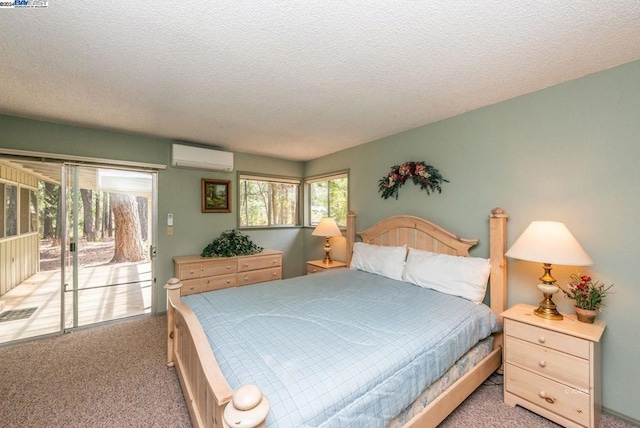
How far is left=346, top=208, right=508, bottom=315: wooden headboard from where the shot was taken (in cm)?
234

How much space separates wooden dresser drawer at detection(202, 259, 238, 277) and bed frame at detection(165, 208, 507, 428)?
4.05ft

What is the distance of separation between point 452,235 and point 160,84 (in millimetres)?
3011

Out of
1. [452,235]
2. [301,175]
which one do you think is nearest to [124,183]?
[301,175]

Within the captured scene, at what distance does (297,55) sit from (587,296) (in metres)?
2.64

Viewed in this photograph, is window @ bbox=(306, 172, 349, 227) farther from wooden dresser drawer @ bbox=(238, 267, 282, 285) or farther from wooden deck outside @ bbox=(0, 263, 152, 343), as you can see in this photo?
wooden deck outside @ bbox=(0, 263, 152, 343)

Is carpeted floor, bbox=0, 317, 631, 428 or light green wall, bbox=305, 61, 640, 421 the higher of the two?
A: light green wall, bbox=305, 61, 640, 421

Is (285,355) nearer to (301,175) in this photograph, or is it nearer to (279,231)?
(279,231)

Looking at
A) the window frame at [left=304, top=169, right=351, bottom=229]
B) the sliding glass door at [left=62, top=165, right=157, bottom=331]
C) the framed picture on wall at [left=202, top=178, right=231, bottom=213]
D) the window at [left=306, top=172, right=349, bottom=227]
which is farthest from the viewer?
the window at [left=306, top=172, right=349, bottom=227]

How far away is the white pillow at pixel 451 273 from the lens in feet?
7.50

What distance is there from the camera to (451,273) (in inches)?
95.6

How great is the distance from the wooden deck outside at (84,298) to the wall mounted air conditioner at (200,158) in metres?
1.53

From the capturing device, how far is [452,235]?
2713mm

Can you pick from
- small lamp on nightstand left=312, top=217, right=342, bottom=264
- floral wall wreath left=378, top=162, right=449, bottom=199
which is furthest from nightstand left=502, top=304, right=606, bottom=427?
small lamp on nightstand left=312, top=217, right=342, bottom=264

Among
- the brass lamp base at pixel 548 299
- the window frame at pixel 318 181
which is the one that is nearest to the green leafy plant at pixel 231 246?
the window frame at pixel 318 181
